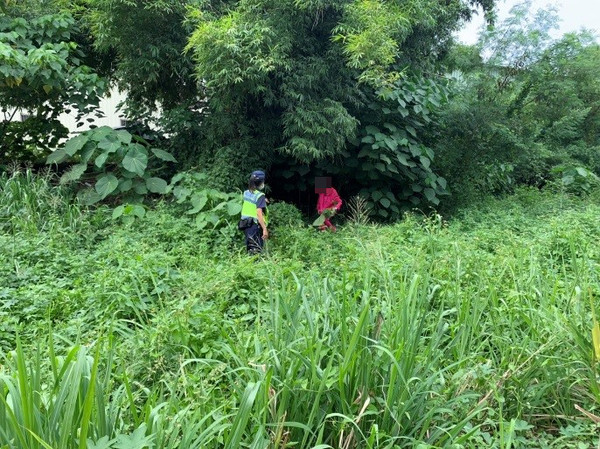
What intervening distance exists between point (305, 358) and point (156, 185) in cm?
452

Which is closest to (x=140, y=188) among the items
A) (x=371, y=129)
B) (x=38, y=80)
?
(x=38, y=80)

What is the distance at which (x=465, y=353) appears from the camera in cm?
229

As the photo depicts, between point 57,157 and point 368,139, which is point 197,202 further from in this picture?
point 368,139

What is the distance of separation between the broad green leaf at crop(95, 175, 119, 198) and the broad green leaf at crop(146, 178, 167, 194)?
386mm

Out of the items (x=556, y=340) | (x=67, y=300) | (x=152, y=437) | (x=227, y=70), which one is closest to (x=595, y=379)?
(x=556, y=340)

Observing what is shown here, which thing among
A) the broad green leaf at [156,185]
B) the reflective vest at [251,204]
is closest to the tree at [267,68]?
the broad green leaf at [156,185]

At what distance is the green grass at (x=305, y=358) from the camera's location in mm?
1589

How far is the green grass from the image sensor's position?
159 centimetres

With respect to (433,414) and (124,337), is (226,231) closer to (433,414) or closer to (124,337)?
(124,337)

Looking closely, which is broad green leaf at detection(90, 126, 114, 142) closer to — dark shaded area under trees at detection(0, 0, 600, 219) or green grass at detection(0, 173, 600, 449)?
dark shaded area under trees at detection(0, 0, 600, 219)

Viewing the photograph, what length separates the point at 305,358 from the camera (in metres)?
1.90

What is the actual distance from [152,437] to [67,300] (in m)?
2.03

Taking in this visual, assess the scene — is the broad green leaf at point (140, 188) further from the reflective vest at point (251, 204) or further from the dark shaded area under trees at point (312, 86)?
the reflective vest at point (251, 204)

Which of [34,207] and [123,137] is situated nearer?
[34,207]
